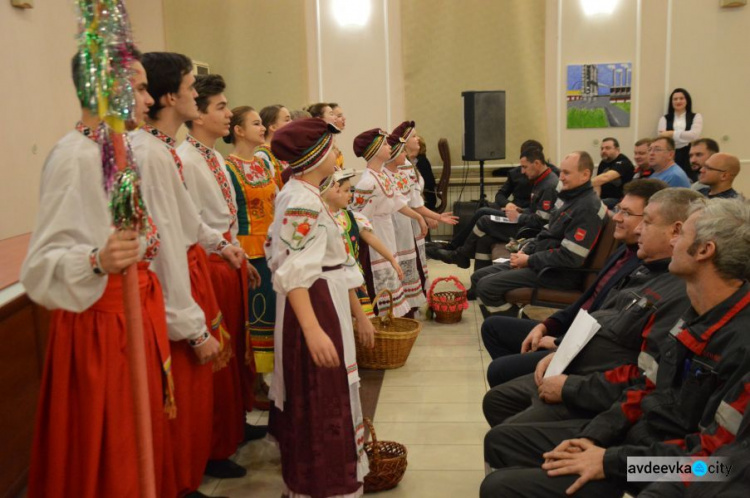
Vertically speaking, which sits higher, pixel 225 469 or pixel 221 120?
pixel 221 120

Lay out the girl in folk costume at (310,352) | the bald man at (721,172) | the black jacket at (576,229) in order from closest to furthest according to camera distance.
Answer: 1. the girl in folk costume at (310,352)
2. the black jacket at (576,229)
3. the bald man at (721,172)

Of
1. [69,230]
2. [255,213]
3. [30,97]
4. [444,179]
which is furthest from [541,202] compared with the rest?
[30,97]

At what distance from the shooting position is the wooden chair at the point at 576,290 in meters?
4.15

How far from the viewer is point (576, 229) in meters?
4.15

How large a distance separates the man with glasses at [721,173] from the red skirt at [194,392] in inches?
131

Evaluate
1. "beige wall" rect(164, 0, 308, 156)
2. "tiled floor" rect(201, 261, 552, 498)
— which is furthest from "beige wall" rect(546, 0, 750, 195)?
"tiled floor" rect(201, 261, 552, 498)

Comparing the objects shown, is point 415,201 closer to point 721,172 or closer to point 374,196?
point 374,196

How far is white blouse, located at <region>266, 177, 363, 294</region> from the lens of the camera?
7.82ft

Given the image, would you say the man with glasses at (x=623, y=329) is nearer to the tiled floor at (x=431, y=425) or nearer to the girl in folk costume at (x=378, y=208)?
the tiled floor at (x=431, y=425)

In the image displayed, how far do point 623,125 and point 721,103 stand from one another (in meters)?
1.18

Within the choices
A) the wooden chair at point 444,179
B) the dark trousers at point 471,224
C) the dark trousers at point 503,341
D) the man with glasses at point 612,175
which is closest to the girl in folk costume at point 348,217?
the dark trousers at point 503,341

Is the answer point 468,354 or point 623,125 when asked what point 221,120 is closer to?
point 468,354

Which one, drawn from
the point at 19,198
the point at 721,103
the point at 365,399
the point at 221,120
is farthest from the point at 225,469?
the point at 721,103

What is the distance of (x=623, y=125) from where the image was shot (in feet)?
29.0
